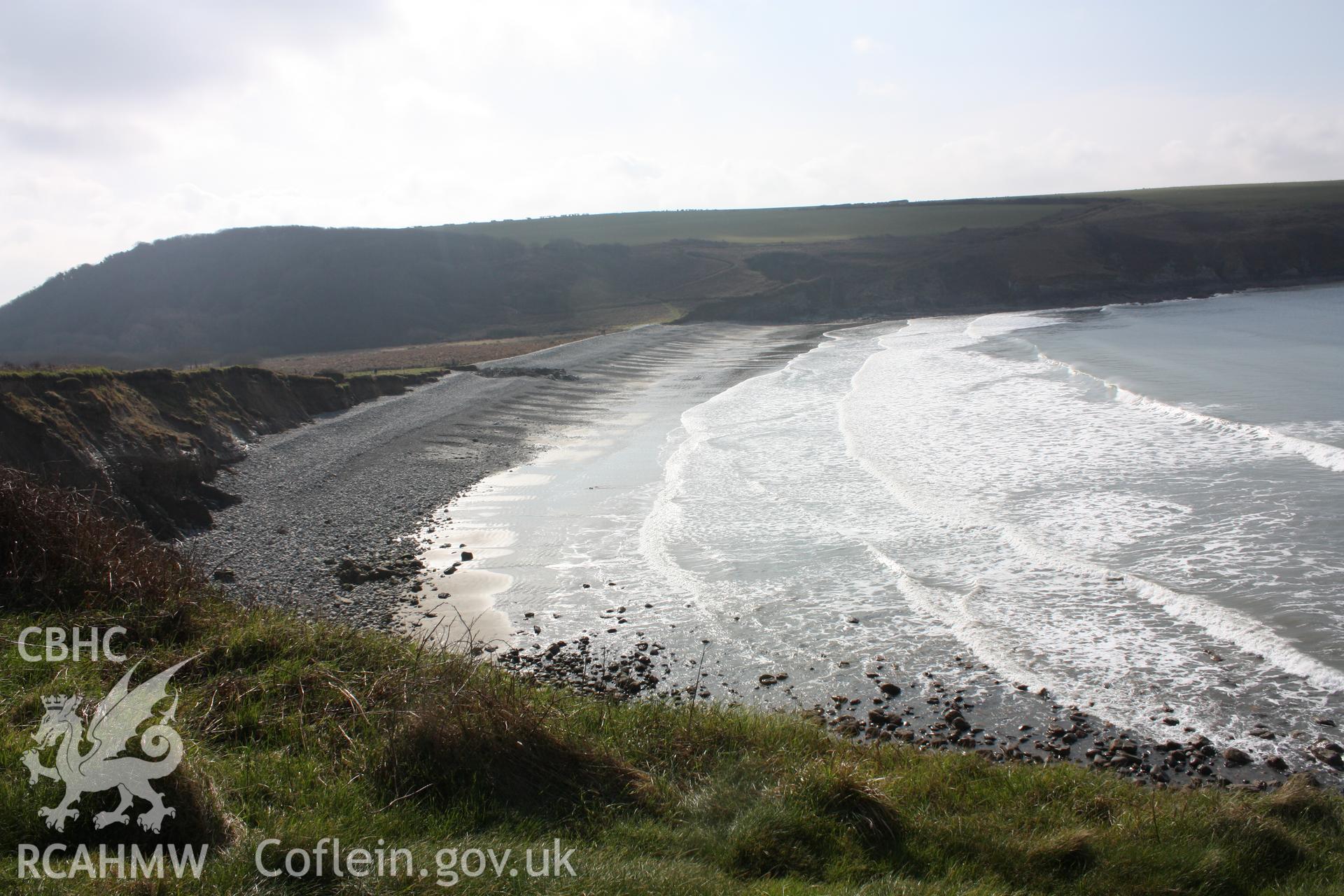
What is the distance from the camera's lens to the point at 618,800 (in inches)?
189

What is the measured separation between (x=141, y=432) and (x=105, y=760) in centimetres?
1657

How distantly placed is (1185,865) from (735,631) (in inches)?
233

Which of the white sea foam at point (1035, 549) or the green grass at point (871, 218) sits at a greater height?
the green grass at point (871, 218)

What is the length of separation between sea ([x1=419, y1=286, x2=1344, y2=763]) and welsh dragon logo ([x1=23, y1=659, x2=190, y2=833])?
5.23 meters

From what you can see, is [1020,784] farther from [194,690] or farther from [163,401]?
[163,401]

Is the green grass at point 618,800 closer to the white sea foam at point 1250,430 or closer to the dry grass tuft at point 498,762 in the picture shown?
the dry grass tuft at point 498,762

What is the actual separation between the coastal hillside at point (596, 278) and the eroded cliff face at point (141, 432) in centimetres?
4224

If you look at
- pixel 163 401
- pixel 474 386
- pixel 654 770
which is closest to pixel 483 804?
pixel 654 770

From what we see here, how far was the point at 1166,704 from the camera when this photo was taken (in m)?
7.81

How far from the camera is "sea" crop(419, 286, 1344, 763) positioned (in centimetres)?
868

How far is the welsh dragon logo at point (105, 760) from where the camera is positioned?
12.2 ft

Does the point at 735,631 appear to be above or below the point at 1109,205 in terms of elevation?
below

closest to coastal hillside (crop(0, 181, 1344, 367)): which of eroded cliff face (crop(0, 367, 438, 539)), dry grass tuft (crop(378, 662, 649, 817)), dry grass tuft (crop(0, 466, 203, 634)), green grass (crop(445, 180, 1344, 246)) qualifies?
green grass (crop(445, 180, 1344, 246))

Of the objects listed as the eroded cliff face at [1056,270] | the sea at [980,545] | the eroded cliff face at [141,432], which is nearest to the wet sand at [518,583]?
the sea at [980,545]
